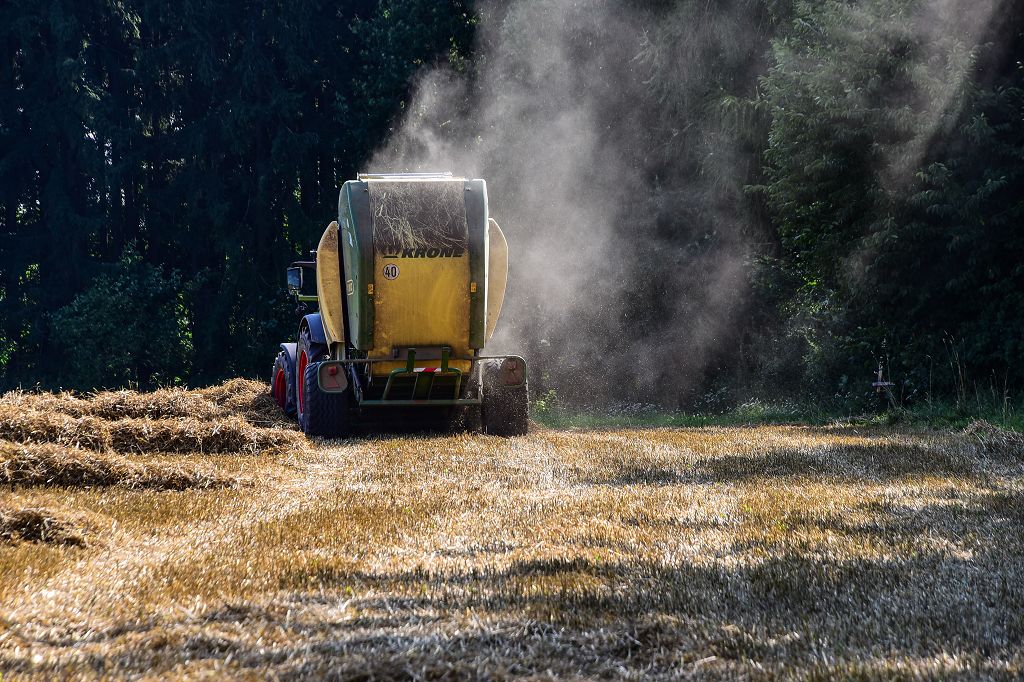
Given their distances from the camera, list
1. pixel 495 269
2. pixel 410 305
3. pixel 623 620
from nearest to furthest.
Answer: pixel 623 620, pixel 410 305, pixel 495 269

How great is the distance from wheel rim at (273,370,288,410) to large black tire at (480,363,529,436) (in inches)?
148

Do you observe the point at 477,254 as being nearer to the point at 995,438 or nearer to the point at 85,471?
the point at 85,471

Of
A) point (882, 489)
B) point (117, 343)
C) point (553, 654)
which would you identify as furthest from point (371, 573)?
point (117, 343)

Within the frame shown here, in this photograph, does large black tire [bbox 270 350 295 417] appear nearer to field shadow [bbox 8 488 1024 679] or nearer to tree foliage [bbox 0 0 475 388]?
field shadow [bbox 8 488 1024 679]

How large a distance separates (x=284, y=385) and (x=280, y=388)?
0.46 ft

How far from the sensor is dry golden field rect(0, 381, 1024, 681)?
162 inches

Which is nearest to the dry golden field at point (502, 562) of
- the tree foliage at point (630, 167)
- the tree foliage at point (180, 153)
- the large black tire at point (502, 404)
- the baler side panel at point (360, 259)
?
the baler side panel at point (360, 259)

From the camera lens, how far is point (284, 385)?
16000 millimetres

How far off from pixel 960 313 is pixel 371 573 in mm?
12474

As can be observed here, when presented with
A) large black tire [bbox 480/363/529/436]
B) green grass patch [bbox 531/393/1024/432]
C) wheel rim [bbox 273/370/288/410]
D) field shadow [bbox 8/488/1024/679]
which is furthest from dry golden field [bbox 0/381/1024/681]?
wheel rim [bbox 273/370/288/410]

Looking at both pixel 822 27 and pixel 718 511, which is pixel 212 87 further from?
pixel 718 511

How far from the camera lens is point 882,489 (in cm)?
820

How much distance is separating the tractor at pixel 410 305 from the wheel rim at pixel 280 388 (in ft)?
7.62

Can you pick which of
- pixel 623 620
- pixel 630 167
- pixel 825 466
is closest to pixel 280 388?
pixel 825 466
